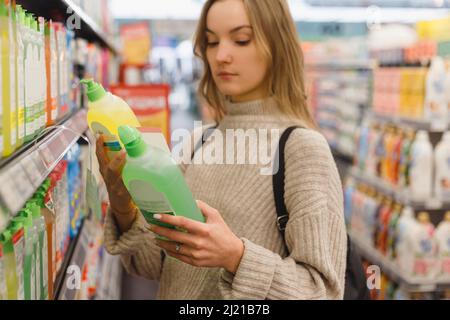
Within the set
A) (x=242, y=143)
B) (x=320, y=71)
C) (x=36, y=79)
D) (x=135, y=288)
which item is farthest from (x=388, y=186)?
(x=320, y=71)

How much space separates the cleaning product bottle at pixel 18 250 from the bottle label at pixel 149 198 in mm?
250

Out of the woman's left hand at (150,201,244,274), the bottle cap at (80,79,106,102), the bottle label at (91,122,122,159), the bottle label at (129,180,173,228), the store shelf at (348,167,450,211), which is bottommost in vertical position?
the store shelf at (348,167,450,211)

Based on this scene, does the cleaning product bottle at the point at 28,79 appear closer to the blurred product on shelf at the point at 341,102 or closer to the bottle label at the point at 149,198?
the bottle label at the point at 149,198

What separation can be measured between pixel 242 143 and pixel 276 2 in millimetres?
321

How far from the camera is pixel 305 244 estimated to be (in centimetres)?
123

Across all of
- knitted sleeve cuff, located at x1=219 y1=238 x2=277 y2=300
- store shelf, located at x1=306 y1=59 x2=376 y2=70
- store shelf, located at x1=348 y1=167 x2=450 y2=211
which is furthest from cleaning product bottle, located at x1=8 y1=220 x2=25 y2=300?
store shelf, located at x1=306 y1=59 x2=376 y2=70

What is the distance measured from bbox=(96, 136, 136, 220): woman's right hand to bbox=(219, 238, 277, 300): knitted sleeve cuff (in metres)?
0.26

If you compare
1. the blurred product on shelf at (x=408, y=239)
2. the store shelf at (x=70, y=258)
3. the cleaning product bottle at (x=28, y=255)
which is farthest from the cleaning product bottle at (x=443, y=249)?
the cleaning product bottle at (x=28, y=255)

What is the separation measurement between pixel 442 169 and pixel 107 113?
270 centimetres

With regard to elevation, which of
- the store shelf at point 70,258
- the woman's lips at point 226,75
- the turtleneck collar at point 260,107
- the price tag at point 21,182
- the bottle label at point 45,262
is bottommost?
the store shelf at point 70,258

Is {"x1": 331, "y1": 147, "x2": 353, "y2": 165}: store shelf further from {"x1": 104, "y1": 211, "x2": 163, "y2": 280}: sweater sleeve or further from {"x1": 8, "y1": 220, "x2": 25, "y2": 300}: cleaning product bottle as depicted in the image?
{"x1": 8, "y1": 220, "x2": 25, "y2": 300}: cleaning product bottle

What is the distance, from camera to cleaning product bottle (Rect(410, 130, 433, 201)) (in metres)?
3.35

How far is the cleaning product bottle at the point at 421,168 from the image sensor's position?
335 cm

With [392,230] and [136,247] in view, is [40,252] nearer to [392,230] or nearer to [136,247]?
[136,247]
